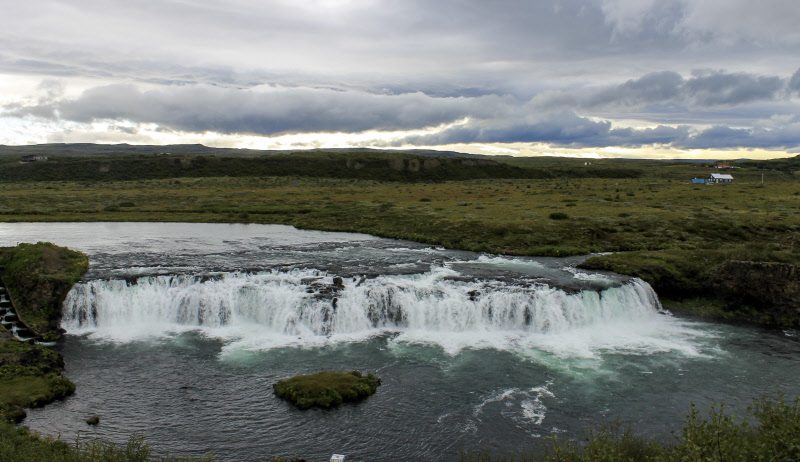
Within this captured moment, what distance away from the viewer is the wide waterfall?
3669cm

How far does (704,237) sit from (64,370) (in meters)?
59.6

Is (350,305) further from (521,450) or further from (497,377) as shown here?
(521,450)

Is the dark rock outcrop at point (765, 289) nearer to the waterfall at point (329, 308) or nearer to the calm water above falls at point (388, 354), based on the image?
the calm water above falls at point (388, 354)

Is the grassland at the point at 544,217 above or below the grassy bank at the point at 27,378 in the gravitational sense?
above

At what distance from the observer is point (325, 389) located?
85.5ft

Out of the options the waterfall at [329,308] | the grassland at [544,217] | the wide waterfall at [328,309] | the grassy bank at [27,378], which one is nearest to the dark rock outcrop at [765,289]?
the grassland at [544,217]

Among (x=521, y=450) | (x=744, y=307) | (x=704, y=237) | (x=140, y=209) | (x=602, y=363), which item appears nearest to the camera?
(x=521, y=450)

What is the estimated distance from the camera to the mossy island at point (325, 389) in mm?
25422

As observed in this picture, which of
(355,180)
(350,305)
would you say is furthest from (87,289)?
(355,180)

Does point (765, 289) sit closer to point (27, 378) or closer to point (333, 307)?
point (333, 307)

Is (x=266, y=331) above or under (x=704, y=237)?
under

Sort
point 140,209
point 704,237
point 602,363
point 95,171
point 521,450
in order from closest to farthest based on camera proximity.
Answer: point 521,450, point 602,363, point 704,237, point 140,209, point 95,171

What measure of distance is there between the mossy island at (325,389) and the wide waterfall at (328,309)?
7.95 meters

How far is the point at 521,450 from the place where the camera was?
2161cm
